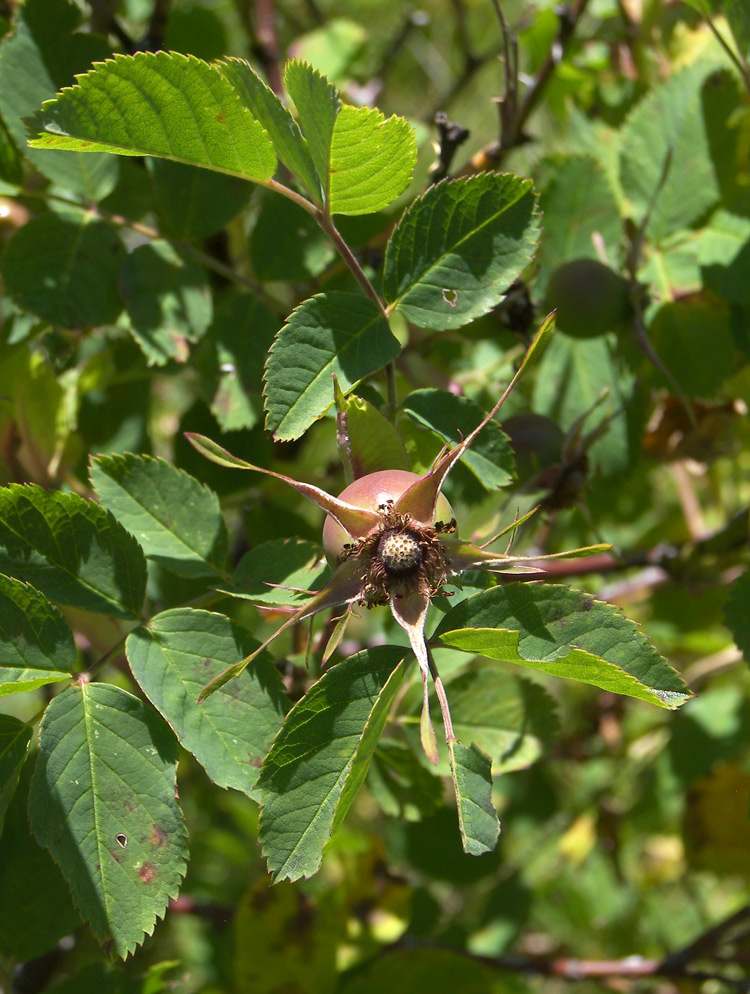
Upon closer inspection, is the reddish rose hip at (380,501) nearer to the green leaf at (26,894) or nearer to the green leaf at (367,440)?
the green leaf at (367,440)

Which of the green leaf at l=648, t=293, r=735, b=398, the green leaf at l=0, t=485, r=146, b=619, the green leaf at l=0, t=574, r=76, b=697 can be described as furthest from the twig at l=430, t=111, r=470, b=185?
the green leaf at l=0, t=574, r=76, b=697

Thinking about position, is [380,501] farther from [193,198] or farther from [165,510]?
[193,198]

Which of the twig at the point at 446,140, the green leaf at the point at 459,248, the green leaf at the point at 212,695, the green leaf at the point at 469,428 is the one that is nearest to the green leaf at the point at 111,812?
the green leaf at the point at 212,695

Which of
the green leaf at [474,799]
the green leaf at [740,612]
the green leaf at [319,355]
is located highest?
the green leaf at [319,355]

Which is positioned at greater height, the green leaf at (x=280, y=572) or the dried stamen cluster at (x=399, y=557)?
the dried stamen cluster at (x=399, y=557)

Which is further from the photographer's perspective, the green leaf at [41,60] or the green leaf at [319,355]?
the green leaf at [41,60]

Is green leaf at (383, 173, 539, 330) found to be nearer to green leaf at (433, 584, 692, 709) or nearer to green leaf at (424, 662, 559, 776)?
green leaf at (433, 584, 692, 709)

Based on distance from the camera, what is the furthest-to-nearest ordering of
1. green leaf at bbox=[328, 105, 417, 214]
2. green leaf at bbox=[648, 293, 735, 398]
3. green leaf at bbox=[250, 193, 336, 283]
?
1. green leaf at bbox=[648, 293, 735, 398]
2. green leaf at bbox=[250, 193, 336, 283]
3. green leaf at bbox=[328, 105, 417, 214]
